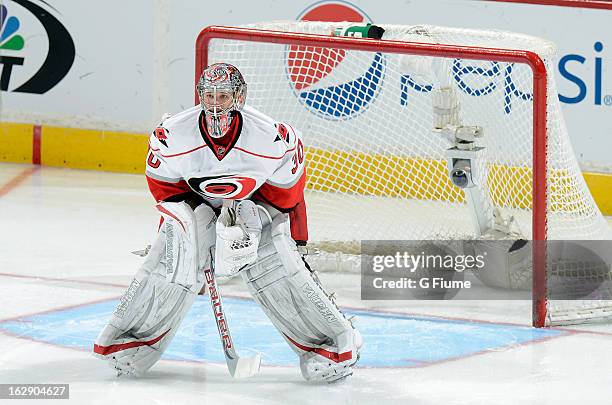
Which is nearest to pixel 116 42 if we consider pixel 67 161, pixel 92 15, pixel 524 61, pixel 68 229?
pixel 92 15

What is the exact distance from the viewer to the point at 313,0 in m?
7.78

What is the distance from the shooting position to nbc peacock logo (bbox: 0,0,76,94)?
8.44m

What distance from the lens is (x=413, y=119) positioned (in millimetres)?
6281

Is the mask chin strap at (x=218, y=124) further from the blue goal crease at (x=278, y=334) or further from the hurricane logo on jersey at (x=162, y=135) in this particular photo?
the blue goal crease at (x=278, y=334)

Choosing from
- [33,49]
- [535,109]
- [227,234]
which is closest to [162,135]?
[227,234]

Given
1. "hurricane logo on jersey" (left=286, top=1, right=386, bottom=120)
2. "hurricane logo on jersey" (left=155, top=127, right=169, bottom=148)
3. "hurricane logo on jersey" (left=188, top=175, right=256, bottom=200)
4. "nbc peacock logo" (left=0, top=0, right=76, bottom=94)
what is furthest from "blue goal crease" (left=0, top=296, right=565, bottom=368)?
"nbc peacock logo" (left=0, top=0, right=76, bottom=94)

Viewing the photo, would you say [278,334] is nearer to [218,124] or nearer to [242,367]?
[242,367]

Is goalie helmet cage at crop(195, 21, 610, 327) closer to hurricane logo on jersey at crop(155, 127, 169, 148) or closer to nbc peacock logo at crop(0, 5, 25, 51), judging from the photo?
hurricane logo on jersey at crop(155, 127, 169, 148)

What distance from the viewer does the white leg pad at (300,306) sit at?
14.0ft

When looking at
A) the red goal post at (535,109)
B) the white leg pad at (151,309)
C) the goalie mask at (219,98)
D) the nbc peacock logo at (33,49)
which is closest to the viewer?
the goalie mask at (219,98)

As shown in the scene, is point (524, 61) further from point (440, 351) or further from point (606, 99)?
point (606, 99)

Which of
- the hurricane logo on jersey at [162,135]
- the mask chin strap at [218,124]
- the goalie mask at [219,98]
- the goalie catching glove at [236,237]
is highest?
the goalie mask at [219,98]

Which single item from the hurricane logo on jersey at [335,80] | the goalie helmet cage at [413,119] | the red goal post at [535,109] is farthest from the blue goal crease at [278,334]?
the hurricane logo on jersey at [335,80]

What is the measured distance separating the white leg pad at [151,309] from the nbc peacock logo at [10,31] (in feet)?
14.5
